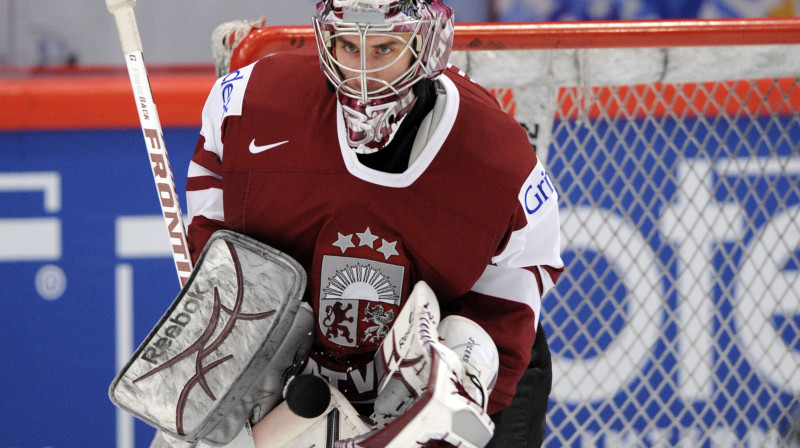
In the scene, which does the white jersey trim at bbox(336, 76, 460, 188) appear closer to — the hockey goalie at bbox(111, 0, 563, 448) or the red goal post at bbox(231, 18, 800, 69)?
the hockey goalie at bbox(111, 0, 563, 448)

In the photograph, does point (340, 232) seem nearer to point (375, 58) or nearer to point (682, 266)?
point (375, 58)

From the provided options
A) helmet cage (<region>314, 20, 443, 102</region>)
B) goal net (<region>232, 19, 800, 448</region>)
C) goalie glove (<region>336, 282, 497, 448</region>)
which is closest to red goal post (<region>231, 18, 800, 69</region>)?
goal net (<region>232, 19, 800, 448</region>)

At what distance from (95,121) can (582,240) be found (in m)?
1.22

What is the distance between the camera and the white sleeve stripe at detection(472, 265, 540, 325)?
4.39ft

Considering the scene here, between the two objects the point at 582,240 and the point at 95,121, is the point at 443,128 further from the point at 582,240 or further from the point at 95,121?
the point at 95,121

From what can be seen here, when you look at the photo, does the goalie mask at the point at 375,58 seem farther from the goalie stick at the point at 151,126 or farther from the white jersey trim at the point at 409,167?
the goalie stick at the point at 151,126

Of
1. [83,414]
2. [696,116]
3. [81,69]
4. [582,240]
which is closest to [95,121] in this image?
[81,69]

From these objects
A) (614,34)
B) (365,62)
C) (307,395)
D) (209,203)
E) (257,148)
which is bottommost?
(307,395)

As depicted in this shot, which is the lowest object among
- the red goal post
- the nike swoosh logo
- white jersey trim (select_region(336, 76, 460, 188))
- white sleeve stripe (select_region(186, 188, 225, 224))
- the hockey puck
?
the hockey puck

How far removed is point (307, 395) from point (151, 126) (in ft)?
1.65

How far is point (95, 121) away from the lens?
86.3 inches

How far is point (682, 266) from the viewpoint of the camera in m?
2.13

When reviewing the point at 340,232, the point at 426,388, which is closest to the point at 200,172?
the point at 340,232

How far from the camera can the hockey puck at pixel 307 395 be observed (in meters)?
1.24
